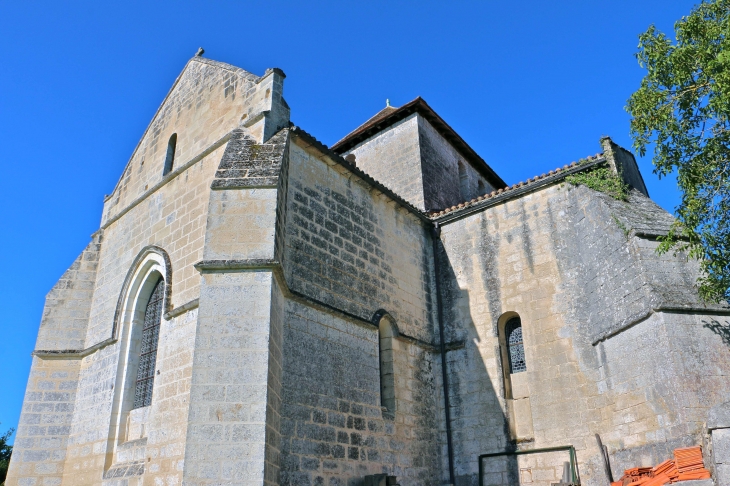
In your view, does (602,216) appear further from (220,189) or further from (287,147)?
(220,189)

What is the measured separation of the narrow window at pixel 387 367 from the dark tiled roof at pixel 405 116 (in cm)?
787

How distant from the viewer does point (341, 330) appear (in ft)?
30.0

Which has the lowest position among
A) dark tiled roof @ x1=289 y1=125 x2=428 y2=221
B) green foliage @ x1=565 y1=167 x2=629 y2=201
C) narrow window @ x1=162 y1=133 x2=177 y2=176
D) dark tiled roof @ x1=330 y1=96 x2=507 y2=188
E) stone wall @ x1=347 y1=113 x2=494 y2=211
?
green foliage @ x1=565 y1=167 x2=629 y2=201

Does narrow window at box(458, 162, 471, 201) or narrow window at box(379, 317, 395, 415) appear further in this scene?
narrow window at box(458, 162, 471, 201)

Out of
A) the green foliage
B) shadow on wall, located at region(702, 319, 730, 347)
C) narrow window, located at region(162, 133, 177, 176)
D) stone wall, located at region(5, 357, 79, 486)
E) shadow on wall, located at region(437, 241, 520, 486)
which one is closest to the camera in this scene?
shadow on wall, located at region(702, 319, 730, 347)

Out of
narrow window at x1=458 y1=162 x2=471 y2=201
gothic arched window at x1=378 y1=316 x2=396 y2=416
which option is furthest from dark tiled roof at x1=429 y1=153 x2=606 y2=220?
narrow window at x1=458 y1=162 x2=471 y2=201

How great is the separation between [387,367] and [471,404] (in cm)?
178

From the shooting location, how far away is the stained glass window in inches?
415

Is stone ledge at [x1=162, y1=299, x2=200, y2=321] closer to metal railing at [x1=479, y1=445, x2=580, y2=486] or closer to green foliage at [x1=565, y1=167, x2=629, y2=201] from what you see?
metal railing at [x1=479, y1=445, x2=580, y2=486]

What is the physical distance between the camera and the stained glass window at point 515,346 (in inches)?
415

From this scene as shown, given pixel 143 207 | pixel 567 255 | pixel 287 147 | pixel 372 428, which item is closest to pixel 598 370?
pixel 567 255

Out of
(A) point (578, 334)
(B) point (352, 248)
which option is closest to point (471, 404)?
(A) point (578, 334)

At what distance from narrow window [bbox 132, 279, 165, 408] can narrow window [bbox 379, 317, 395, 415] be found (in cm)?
368

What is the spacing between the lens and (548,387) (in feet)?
32.3
